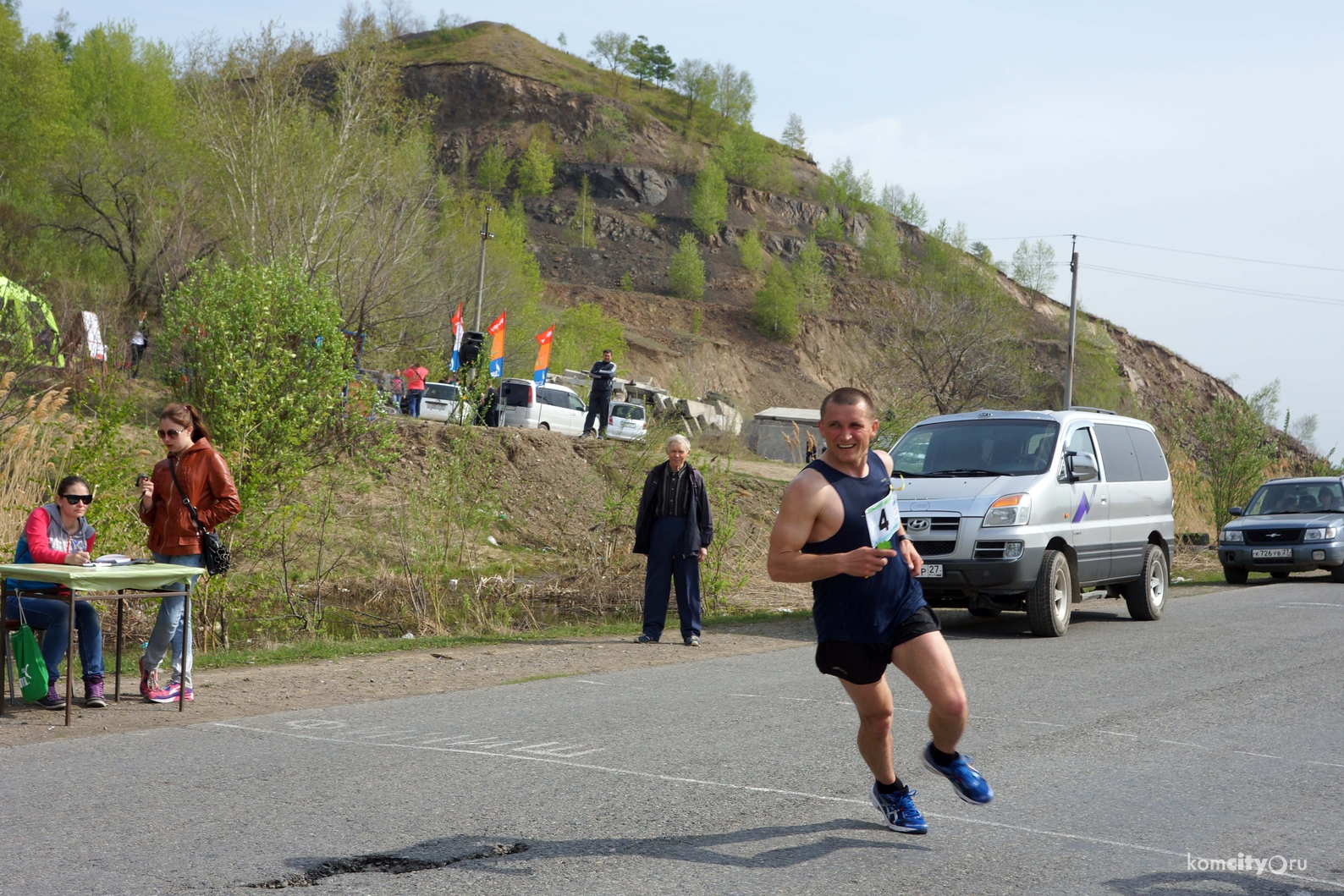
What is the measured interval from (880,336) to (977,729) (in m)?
46.1

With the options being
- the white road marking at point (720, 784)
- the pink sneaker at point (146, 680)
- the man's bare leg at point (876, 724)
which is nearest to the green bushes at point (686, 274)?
the pink sneaker at point (146, 680)

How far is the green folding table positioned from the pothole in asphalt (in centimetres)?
355

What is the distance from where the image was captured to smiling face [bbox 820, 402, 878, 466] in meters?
4.80

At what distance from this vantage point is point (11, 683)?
7.95 meters

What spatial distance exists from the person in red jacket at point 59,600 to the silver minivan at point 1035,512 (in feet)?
24.2

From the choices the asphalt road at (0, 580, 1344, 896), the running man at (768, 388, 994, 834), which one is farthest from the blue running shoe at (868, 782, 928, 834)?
the running man at (768, 388, 994, 834)

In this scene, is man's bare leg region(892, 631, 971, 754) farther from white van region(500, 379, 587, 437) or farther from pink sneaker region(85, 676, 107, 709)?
white van region(500, 379, 587, 437)

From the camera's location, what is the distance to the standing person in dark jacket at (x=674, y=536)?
40.4 feet

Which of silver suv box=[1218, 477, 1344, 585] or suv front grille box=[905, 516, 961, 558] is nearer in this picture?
suv front grille box=[905, 516, 961, 558]

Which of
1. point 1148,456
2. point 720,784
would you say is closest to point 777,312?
point 1148,456

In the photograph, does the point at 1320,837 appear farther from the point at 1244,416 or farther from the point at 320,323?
the point at 1244,416

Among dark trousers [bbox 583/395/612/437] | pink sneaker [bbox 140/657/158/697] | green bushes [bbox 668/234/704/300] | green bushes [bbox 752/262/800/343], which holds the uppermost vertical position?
green bushes [bbox 668/234/704/300]

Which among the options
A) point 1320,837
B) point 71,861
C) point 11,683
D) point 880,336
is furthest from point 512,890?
point 880,336

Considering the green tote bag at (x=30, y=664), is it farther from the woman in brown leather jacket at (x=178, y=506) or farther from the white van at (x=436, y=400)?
the white van at (x=436, y=400)
